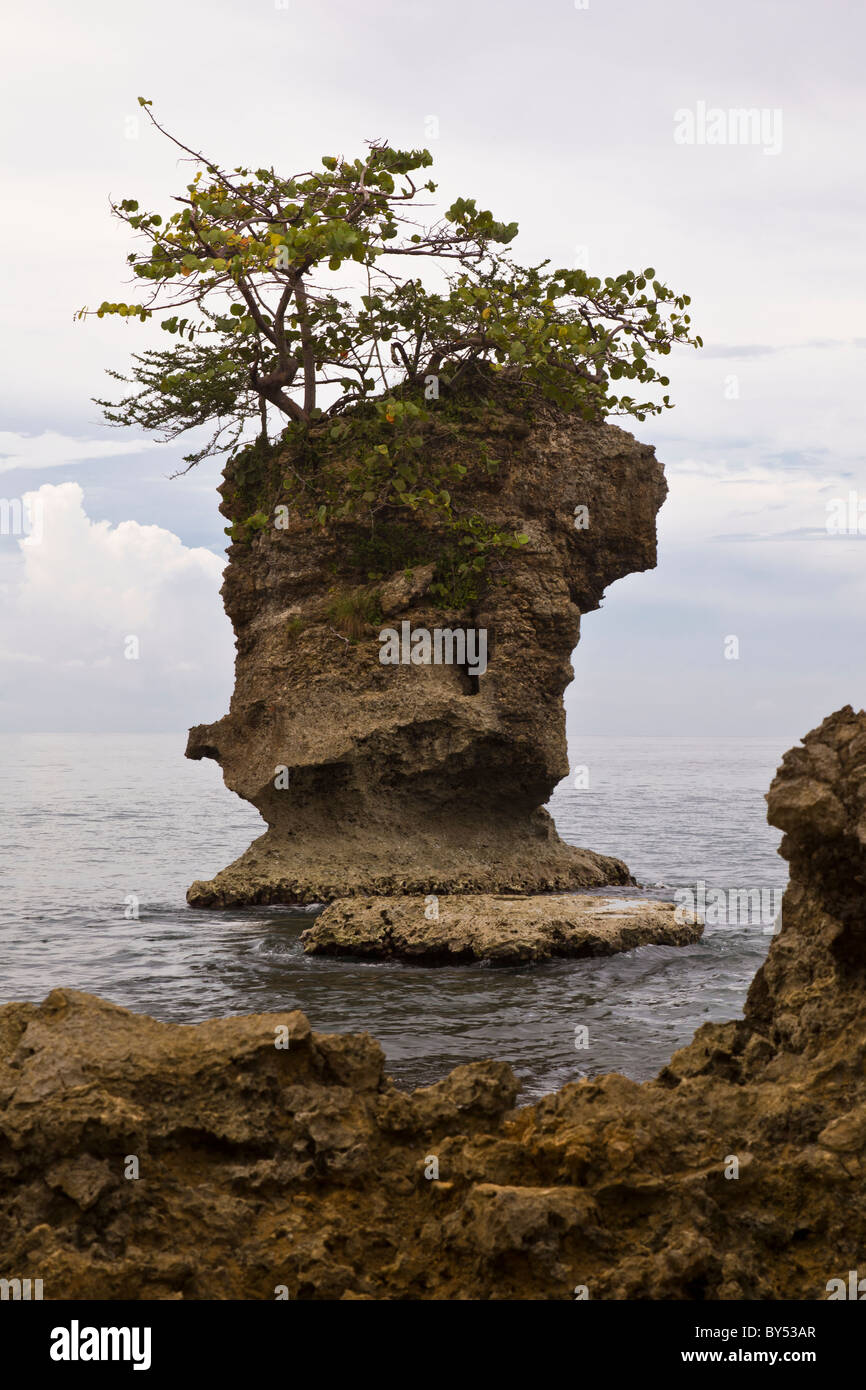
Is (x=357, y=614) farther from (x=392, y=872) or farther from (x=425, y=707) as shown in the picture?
(x=392, y=872)

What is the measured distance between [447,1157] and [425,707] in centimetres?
1172

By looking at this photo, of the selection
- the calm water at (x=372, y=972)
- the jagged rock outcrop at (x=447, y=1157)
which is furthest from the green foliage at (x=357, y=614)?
the jagged rock outcrop at (x=447, y=1157)

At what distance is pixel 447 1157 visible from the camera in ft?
16.1

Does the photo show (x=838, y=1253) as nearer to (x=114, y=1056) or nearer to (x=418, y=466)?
(x=114, y=1056)

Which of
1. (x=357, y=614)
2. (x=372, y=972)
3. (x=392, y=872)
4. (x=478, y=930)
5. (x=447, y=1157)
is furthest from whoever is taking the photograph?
(x=357, y=614)

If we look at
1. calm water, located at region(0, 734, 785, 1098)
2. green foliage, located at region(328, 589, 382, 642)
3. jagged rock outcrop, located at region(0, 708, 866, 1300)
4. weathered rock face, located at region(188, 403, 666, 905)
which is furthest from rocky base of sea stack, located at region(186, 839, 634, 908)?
jagged rock outcrop, located at region(0, 708, 866, 1300)

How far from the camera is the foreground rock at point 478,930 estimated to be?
13.1 meters

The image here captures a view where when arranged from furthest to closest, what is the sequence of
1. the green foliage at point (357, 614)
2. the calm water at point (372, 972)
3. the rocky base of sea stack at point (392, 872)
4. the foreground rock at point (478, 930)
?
the green foliage at point (357, 614) < the rocky base of sea stack at point (392, 872) < the foreground rock at point (478, 930) < the calm water at point (372, 972)

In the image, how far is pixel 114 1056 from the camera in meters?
5.14

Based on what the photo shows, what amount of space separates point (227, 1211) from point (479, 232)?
1650 centimetres

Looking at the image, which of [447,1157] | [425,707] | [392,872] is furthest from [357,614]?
[447,1157]

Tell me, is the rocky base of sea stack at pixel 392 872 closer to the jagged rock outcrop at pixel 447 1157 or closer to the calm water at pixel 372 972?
the calm water at pixel 372 972

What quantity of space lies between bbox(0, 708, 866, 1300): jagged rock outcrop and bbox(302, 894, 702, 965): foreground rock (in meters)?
7.36

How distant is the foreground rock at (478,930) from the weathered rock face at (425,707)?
7.48 feet
